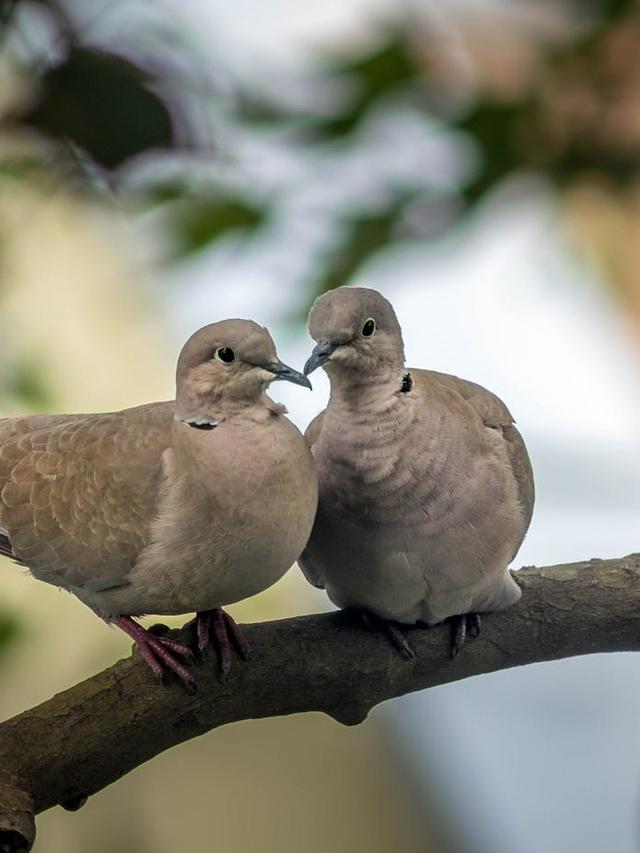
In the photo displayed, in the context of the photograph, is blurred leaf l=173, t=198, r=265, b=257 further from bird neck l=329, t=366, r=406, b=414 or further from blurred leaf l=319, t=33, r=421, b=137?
bird neck l=329, t=366, r=406, b=414

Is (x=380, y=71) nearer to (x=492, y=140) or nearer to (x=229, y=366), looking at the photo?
(x=492, y=140)

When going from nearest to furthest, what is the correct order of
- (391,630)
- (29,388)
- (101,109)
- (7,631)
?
(101,109) → (7,631) → (29,388) → (391,630)

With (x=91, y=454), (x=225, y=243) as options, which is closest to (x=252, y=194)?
(x=225, y=243)

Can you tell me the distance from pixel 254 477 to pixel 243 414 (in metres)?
0.09

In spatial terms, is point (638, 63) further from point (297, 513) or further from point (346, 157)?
point (297, 513)

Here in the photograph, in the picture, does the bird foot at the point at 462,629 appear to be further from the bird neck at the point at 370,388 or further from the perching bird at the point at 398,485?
the bird neck at the point at 370,388

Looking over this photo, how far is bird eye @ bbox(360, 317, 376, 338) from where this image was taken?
1.20 metres

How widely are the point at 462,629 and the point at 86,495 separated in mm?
507

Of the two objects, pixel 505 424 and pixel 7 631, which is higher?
pixel 505 424

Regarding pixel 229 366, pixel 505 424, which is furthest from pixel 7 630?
pixel 505 424

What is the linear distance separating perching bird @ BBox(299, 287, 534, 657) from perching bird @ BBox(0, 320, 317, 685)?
0.10 metres

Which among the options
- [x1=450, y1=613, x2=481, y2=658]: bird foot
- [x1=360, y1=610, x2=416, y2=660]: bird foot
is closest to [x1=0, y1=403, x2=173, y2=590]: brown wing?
[x1=360, y1=610, x2=416, y2=660]: bird foot

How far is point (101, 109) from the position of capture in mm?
491

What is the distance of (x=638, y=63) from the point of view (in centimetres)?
51
